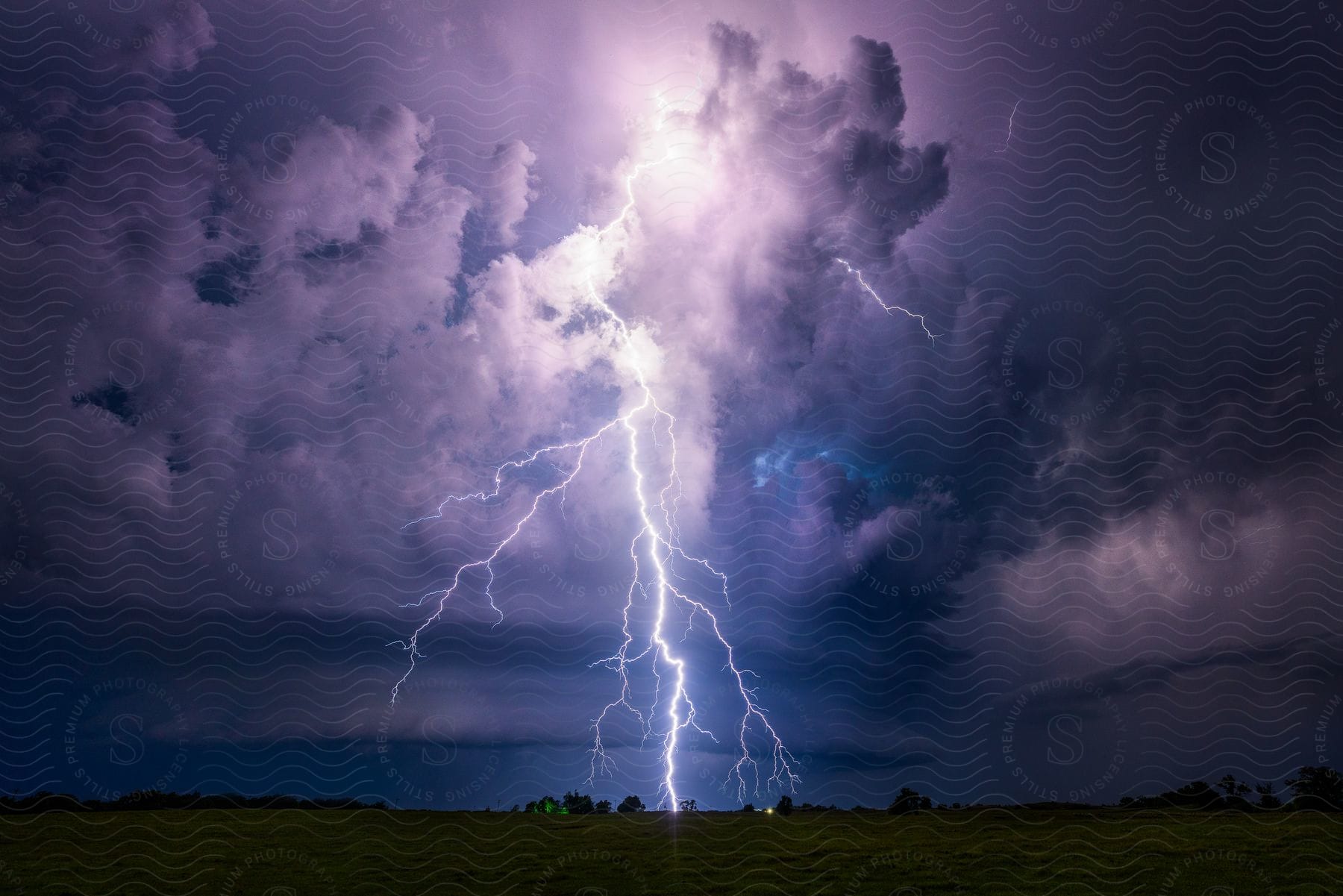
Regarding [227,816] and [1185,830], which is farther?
[227,816]

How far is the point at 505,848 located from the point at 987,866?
1147 cm

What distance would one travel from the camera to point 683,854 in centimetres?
1900

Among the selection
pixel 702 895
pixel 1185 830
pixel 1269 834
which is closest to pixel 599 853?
pixel 702 895

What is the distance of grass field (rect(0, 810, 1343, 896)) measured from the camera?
55.5 feet

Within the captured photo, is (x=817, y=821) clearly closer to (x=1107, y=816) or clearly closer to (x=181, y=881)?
(x=1107, y=816)

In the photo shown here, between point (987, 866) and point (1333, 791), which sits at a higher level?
point (1333, 791)

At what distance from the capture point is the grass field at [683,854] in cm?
1691

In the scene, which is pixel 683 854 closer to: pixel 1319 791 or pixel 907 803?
pixel 907 803

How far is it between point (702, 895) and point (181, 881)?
11934mm

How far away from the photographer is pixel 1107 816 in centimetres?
2272

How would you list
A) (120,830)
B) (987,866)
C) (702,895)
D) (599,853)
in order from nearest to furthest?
(702,895) → (987,866) → (599,853) → (120,830)

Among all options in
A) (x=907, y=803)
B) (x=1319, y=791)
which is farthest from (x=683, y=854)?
(x=1319, y=791)

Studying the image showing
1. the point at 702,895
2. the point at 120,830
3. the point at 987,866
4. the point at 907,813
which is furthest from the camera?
the point at 907,813

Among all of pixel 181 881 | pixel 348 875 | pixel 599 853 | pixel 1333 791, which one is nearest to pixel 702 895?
pixel 599 853
